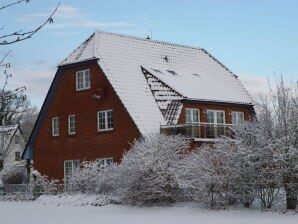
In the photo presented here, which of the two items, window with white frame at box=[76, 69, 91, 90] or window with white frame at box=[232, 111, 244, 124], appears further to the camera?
window with white frame at box=[232, 111, 244, 124]

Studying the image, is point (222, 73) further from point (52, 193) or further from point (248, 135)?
point (248, 135)

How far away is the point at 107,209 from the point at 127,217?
4.05 m

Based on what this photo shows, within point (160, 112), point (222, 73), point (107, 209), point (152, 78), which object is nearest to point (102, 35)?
point (152, 78)

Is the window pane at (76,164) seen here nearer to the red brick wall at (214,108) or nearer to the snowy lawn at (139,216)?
→ the red brick wall at (214,108)

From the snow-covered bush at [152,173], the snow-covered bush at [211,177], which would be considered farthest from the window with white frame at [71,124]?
the snow-covered bush at [211,177]

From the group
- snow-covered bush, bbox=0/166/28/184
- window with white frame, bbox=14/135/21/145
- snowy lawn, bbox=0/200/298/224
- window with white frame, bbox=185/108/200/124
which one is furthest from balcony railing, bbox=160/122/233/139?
window with white frame, bbox=14/135/21/145

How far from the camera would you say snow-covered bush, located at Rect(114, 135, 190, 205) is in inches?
936

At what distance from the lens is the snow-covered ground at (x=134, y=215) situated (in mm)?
18250

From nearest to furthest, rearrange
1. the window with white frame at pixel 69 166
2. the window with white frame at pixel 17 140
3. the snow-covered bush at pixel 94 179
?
the snow-covered bush at pixel 94 179, the window with white frame at pixel 69 166, the window with white frame at pixel 17 140

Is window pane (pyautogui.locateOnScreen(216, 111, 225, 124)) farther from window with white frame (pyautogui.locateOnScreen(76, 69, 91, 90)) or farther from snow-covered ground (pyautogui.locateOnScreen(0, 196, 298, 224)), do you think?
snow-covered ground (pyautogui.locateOnScreen(0, 196, 298, 224))

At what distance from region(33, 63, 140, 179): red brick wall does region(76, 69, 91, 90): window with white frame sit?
269 millimetres

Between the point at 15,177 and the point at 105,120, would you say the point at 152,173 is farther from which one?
the point at 15,177

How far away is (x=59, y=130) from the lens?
37188 millimetres

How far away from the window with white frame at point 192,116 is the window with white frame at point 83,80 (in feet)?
21.1
